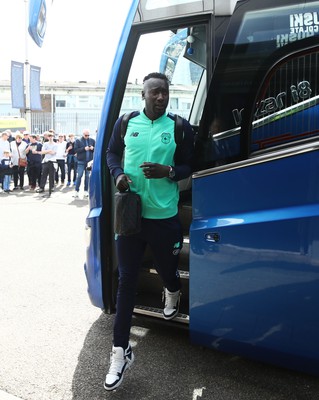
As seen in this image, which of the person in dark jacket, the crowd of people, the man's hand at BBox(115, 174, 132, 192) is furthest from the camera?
the crowd of people

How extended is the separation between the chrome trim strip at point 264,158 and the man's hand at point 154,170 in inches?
8.6

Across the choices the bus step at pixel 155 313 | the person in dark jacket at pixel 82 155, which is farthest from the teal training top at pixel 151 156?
the person in dark jacket at pixel 82 155

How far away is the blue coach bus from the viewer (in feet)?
8.19

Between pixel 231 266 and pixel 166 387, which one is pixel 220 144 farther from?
pixel 166 387

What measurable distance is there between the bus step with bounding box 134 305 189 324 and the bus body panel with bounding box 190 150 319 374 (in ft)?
0.74

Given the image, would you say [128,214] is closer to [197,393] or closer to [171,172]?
[171,172]

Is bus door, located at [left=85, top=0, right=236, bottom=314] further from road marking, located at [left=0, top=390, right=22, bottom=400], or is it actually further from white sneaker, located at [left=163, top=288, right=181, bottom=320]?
road marking, located at [left=0, top=390, right=22, bottom=400]

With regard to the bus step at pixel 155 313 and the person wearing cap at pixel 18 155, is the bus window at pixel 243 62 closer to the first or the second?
the bus step at pixel 155 313

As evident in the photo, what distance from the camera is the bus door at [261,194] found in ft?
8.16

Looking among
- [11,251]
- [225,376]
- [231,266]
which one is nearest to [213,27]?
[231,266]

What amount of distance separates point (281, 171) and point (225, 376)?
57.7 inches

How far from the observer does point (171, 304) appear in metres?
3.20

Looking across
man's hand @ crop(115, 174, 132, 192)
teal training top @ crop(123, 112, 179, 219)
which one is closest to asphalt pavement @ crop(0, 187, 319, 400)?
teal training top @ crop(123, 112, 179, 219)

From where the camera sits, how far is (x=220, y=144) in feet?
9.37
